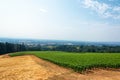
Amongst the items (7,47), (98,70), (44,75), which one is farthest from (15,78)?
(7,47)

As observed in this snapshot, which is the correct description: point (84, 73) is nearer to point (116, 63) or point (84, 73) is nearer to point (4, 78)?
point (116, 63)

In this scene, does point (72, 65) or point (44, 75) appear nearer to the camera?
point (44, 75)

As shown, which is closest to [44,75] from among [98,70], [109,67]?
[98,70]

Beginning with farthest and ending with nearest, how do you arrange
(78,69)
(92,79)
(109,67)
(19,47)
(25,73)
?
1. (19,47)
2. (109,67)
3. (78,69)
4. (25,73)
5. (92,79)

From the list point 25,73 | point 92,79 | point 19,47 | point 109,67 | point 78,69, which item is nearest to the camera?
point 92,79

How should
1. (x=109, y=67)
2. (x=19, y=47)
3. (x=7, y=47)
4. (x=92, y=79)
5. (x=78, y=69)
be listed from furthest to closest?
(x=19, y=47) < (x=7, y=47) < (x=109, y=67) < (x=78, y=69) < (x=92, y=79)

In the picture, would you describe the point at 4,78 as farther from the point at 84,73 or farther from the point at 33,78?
the point at 84,73

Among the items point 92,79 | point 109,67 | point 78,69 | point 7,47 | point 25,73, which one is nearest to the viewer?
point 92,79

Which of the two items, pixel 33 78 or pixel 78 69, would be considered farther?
pixel 78 69
